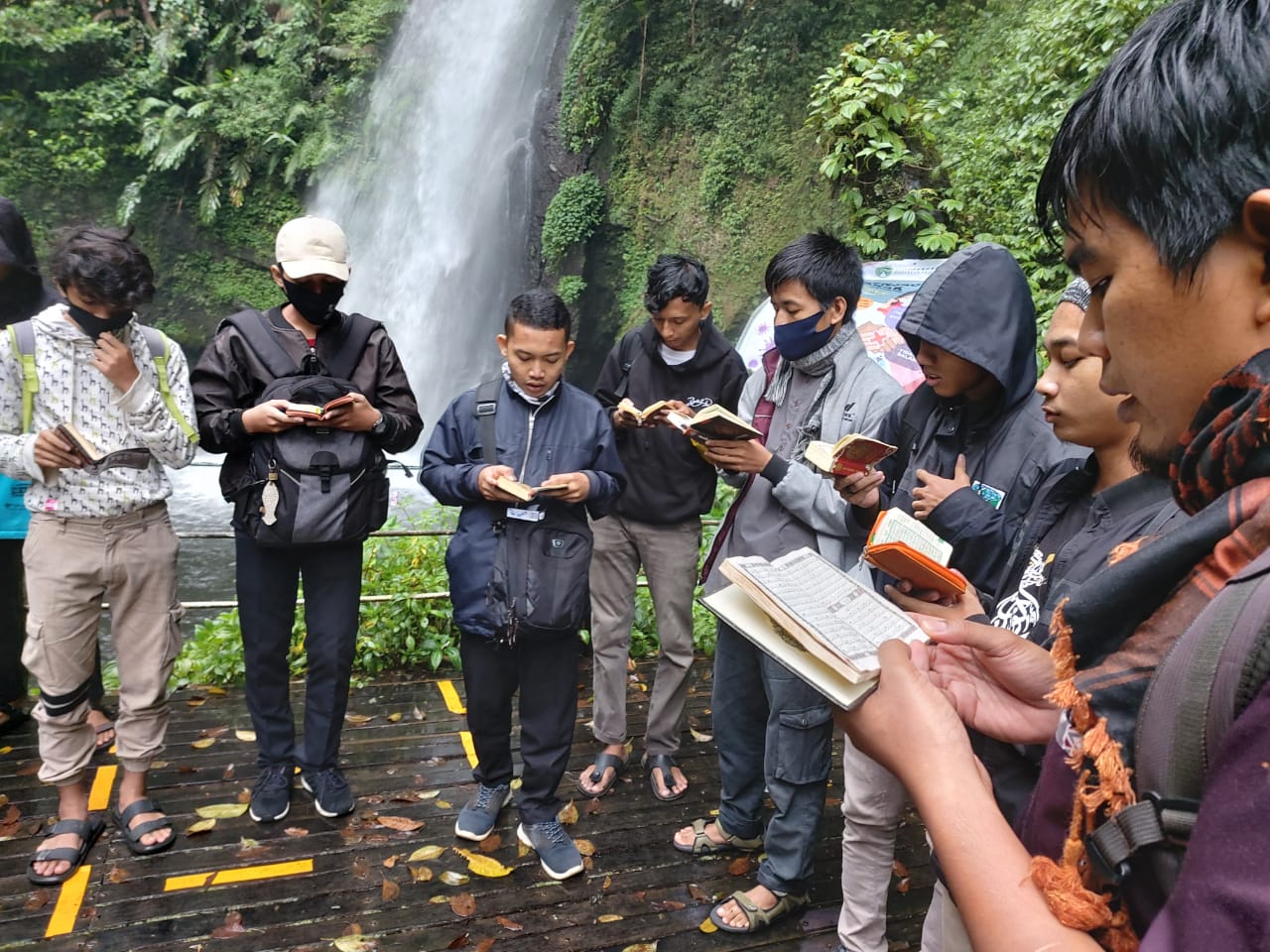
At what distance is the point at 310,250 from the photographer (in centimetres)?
296

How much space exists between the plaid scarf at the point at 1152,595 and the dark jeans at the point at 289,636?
280 cm

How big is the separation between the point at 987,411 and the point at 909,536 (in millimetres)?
713

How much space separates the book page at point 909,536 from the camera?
5.77 feet

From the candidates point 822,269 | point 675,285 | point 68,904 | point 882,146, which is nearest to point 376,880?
point 68,904

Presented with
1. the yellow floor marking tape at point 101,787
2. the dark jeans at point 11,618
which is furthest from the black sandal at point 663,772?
the dark jeans at point 11,618

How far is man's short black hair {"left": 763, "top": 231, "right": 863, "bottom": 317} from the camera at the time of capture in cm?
279

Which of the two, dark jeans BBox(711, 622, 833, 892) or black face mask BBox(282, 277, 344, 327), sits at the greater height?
black face mask BBox(282, 277, 344, 327)

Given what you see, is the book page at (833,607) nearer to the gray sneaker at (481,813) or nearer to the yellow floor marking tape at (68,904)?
the gray sneaker at (481,813)

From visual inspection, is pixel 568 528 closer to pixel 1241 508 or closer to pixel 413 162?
pixel 1241 508

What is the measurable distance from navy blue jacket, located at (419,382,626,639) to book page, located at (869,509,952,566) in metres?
1.33

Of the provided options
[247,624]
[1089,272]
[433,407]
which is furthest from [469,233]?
[1089,272]

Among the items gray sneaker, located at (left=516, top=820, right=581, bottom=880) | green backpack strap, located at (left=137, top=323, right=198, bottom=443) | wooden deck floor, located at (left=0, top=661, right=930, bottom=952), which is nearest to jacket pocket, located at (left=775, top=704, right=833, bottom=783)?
wooden deck floor, located at (left=0, top=661, right=930, bottom=952)

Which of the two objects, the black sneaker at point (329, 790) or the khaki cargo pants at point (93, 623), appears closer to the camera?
the khaki cargo pants at point (93, 623)

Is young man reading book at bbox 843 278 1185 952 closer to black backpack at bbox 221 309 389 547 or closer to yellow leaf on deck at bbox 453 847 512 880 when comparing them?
yellow leaf on deck at bbox 453 847 512 880
